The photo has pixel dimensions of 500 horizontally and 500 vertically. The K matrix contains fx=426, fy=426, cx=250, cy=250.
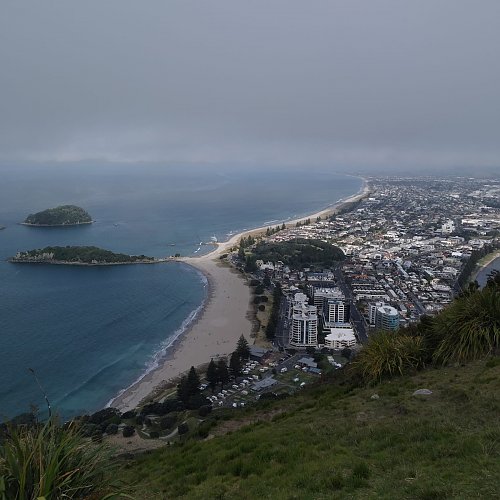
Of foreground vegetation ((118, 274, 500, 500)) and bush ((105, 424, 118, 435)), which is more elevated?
foreground vegetation ((118, 274, 500, 500))

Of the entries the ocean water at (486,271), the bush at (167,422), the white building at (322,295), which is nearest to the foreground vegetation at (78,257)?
the white building at (322,295)

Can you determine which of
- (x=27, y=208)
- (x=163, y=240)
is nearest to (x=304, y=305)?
(x=163, y=240)

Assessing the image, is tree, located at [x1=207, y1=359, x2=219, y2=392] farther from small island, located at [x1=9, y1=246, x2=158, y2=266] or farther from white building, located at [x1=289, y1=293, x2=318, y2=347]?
small island, located at [x1=9, y1=246, x2=158, y2=266]

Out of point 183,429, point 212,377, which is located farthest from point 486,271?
point 183,429

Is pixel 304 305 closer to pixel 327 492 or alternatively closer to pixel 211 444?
pixel 211 444

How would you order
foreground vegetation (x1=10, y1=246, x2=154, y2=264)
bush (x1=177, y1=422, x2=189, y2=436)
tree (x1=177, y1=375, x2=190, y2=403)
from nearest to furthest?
1. bush (x1=177, y1=422, x2=189, y2=436)
2. tree (x1=177, y1=375, x2=190, y2=403)
3. foreground vegetation (x1=10, y1=246, x2=154, y2=264)

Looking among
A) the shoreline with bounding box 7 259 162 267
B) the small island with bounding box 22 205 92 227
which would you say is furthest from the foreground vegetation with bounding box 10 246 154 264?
the small island with bounding box 22 205 92 227

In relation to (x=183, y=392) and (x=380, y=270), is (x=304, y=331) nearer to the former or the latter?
(x=183, y=392)
